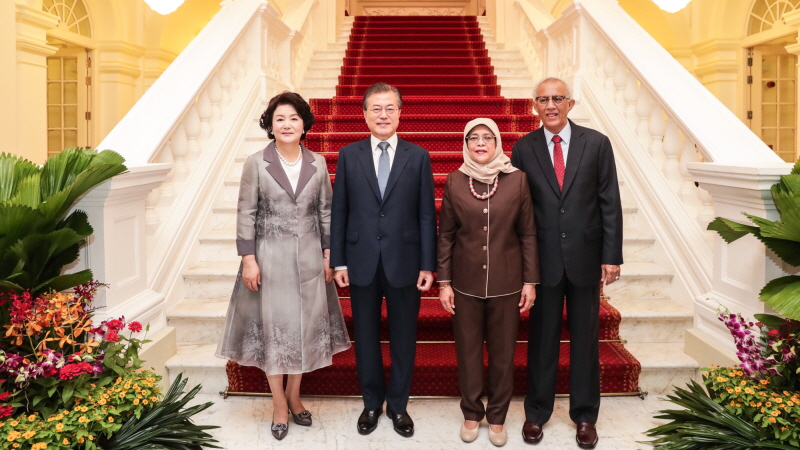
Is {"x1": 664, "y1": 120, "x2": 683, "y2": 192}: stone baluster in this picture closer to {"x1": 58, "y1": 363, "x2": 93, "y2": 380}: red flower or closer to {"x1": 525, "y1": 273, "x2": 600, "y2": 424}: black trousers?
{"x1": 525, "y1": 273, "x2": 600, "y2": 424}: black trousers

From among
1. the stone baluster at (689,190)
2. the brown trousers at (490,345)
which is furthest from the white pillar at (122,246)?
the stone baluster at (689,190)

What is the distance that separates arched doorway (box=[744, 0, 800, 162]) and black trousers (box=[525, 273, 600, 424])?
816 centimetres

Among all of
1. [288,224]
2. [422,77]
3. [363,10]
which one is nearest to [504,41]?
[422,77]

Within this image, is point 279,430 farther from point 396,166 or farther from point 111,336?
point 396,166

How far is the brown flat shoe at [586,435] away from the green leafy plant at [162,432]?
151cm

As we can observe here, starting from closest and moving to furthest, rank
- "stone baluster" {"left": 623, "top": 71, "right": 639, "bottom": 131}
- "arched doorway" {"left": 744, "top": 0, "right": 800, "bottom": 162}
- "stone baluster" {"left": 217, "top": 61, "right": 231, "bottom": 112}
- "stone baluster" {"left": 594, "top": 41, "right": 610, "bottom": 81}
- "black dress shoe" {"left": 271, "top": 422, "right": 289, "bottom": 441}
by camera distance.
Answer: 1. "black dress shoe" {"left": 271, "top": 422, "right": 289, "bottom": 441}
2. "stone baluster" {"left": 623, "top": 71, "right": 639, "bottom": 131}
3. "stone baluster" {"left": 217, "top": 61, "right": 231, "bottom": 112}
4. "stone baluster" {"left": 594, "top": 41, "right": 610, "bottom": 81}
5. "arched doorway" {"left": 744, "top": 0, "right": 800, "bottom": 162}

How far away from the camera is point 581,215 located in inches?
97.3

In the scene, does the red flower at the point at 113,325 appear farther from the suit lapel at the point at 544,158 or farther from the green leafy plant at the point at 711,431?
the green leafy plant at the point at 711,431

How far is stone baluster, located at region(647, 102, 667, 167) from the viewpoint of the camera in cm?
393

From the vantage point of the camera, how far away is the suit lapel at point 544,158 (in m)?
2.51

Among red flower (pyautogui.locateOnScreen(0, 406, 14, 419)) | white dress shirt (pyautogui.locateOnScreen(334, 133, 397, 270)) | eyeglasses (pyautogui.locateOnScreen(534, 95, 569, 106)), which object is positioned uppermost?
eyeglasses (pyautogui.locateOnScreen(534, 95, 569, 106))

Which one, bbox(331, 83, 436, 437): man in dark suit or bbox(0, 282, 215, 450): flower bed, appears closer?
bbox(0, 282, 215, 450): flower bed

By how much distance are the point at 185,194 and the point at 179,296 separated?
0.64 metres

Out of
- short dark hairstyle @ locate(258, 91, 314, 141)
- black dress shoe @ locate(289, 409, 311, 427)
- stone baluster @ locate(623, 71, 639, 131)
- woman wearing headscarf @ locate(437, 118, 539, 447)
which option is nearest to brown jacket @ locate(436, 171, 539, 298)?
woman wearing headscarf @ locate(437, 118, 539, 447)
